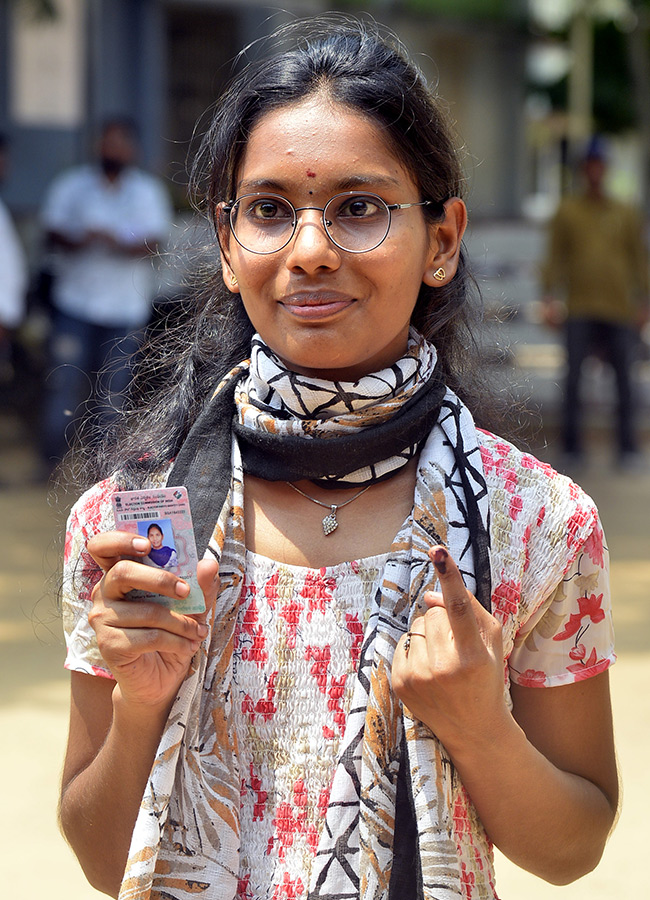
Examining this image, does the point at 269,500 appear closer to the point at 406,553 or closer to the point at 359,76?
the point at 406,553

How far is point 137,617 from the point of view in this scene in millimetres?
1438

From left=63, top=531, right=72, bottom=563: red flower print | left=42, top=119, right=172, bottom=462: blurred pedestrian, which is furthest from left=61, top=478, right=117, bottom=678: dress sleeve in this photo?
left=42, top=119, right=172, bottom=462: blurred pedestrian

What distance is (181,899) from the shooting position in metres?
1.55

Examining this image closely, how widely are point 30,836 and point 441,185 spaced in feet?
8.04

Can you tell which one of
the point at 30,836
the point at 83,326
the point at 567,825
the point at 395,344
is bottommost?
the point at 30,836

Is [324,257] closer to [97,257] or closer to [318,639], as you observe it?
[318,639]

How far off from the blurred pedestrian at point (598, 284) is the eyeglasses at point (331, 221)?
7646 millimetres

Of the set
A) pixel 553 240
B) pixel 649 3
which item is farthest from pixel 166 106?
pixel 649 3

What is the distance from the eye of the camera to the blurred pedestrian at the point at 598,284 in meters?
9.08

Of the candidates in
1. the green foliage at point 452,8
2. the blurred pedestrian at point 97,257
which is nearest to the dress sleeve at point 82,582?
the blurred pedestrian at point 97,257

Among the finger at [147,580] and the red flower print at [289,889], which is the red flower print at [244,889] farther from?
the finger at [147,580]

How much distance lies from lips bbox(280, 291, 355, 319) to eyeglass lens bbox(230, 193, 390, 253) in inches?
2.6

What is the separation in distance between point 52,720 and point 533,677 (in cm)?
287

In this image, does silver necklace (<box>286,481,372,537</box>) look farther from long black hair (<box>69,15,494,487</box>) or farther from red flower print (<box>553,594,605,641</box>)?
red flower print (<box>553,594,605,641</box>)
